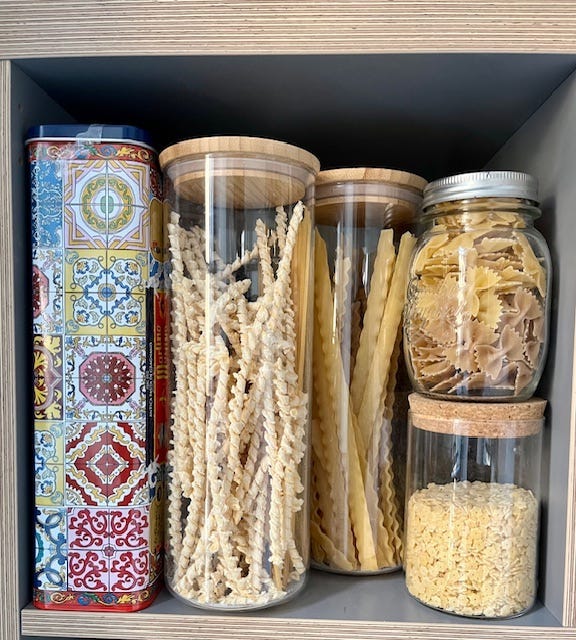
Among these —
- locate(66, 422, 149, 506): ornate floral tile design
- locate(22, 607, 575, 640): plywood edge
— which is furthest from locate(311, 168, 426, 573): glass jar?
locate(66, 422, 149, 506): ornate floral tile design

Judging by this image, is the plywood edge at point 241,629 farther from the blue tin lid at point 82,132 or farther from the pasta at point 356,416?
the blue tin lid at point 82,132

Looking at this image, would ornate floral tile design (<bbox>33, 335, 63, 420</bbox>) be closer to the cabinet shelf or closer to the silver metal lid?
the cabinet shelf

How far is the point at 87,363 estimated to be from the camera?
20.9 inches

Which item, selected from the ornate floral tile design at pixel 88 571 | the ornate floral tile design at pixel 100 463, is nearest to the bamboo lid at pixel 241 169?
the ornate floral tile design at pixel 100 463

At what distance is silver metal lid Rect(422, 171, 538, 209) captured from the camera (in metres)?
0.55

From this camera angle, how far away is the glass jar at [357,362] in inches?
24.7

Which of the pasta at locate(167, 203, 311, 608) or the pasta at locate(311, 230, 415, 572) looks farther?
the pasta at locate(311, 230, 415, 572)

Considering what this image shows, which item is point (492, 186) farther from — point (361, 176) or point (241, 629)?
point (241, 629)

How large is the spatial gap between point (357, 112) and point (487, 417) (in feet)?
1.16

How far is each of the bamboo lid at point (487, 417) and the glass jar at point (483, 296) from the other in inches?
→ 0.4

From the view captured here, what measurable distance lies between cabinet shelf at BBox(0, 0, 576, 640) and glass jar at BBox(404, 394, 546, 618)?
18 millimetres

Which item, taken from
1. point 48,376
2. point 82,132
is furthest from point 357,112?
point 48,376

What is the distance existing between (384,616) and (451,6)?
21.5 inches

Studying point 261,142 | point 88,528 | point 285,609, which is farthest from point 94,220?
point 285,609
